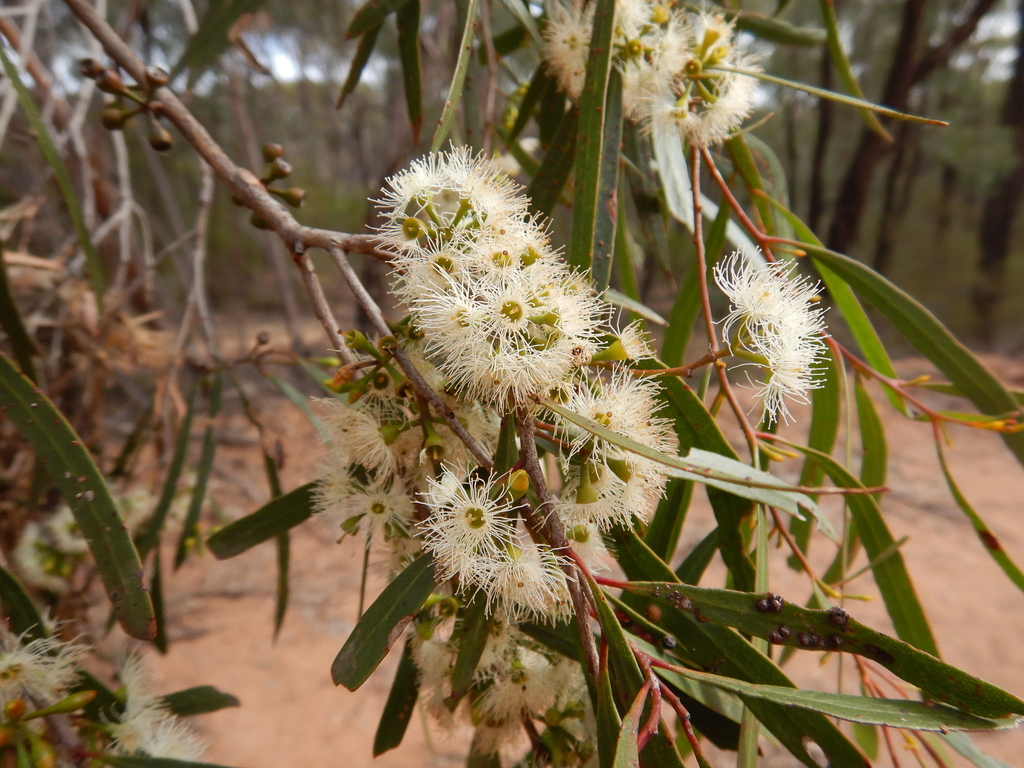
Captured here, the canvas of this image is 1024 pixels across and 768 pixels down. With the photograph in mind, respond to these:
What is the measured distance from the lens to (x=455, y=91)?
633 mm

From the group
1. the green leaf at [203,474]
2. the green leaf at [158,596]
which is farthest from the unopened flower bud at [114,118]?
the green leaf at [158,596]

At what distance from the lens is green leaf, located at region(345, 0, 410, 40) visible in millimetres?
760

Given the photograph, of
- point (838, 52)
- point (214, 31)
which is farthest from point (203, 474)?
point (838, 52)

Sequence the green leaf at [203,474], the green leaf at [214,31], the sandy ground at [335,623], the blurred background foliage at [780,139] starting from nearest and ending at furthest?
1. the green leaf at [214,31]
2. the green leaf at [203,474]
3. the sandy ground at [335,623]
4. the blurred background foliage at [780,139]

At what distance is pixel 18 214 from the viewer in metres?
1.40

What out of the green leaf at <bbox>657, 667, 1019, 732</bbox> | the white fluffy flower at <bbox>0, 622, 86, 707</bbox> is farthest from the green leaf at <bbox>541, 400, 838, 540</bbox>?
the white fluffy flower at <bbox>0, 622, 86, 707</bbox>

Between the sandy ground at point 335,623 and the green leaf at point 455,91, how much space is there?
1397 millimetres

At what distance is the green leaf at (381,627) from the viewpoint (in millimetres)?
506

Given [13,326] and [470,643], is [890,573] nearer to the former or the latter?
[470,643]

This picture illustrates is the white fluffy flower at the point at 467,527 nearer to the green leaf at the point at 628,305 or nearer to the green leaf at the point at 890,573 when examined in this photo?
the green leaf at the point at 628,305

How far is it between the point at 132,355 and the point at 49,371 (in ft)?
0.88

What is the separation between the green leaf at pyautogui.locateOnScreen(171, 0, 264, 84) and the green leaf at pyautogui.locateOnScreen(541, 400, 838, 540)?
757mm

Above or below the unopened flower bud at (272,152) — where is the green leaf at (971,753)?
below

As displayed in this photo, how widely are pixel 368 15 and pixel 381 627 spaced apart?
0.71m
